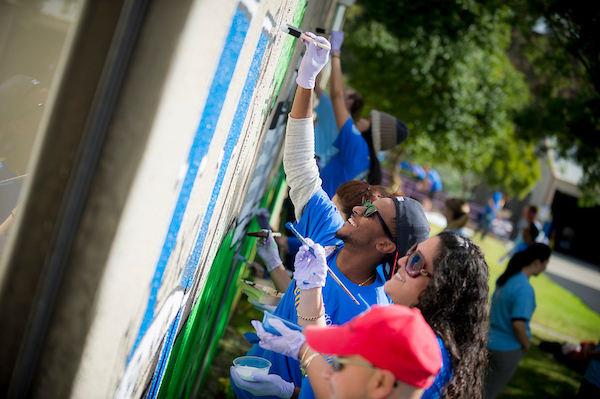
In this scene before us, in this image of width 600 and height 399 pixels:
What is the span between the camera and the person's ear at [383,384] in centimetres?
109

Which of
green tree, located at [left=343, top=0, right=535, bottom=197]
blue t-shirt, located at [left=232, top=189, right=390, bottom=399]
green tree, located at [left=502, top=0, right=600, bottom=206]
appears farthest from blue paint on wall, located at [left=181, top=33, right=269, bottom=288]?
green tree, located at [left=343, top=0, right=535, bottom=197]

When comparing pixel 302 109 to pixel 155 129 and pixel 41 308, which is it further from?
pixel 41 308

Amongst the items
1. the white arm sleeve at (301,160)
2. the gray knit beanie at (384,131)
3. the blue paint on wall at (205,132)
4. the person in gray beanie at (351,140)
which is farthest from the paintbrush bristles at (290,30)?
the gray knit beanie at (384,131)

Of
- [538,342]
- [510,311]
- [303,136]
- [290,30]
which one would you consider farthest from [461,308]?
[538,342]

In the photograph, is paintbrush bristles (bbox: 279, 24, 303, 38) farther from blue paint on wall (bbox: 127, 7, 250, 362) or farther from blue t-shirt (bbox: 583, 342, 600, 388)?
blue t-shirt (bbox: 583, 342, 600, 388)

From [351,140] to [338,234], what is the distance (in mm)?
1601

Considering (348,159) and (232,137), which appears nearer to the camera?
(232,137)

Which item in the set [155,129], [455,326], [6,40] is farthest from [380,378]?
[6,40]

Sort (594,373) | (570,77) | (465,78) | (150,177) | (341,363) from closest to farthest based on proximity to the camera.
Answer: (150,177) < (341,363) < (594,373) < (570,77) < (465,78)

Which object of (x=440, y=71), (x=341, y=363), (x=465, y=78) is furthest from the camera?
(x=465, y=78)

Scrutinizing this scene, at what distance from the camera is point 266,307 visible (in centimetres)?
227

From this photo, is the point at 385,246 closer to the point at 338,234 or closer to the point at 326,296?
the point at 338,234

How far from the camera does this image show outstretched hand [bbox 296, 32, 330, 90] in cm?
195

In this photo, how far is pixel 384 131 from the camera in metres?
3.91
